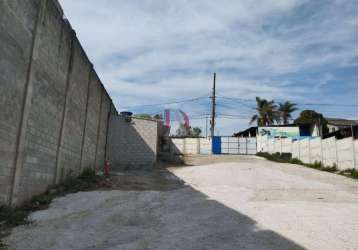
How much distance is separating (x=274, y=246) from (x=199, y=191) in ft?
19.6

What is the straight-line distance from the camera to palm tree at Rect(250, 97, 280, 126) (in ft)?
161

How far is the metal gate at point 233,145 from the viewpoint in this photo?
105ft

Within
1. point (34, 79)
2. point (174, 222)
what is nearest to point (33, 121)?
point (34, 79)

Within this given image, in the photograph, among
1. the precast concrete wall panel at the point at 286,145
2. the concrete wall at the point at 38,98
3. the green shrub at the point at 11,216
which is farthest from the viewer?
the precast concrete wall panel at the point at 286,145

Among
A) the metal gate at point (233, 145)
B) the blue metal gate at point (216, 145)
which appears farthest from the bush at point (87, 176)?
the metal gate at point (233, 145)

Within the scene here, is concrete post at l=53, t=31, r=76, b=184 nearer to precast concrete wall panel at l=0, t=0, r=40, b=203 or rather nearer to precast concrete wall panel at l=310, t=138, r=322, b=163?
precast concrete wall panel at l=0, t=0, r=40, b=203

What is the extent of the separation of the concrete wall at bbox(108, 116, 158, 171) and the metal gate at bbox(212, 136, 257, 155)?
481 inches

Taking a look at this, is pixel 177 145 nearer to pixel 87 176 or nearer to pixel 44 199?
pixel 87 176

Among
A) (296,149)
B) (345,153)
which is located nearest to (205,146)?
(296,149)

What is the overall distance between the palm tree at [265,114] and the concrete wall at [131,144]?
103 feet

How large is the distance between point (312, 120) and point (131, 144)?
94.7 feet

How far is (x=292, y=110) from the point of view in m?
49.8

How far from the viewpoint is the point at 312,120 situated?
1651 inches

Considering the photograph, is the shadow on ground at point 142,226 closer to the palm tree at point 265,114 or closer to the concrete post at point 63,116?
the concrete post at point 63,116
